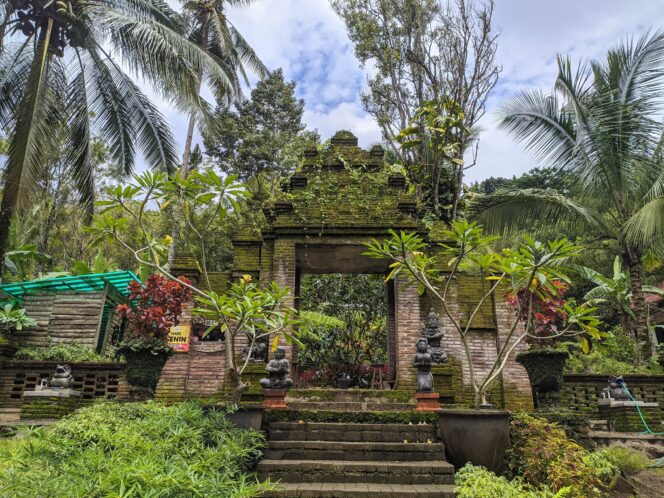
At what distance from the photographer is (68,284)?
11086 millimetres

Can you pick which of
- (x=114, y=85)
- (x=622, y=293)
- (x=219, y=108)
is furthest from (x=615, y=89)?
(x=219, y=108)

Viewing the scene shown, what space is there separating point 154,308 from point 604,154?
9.31 m

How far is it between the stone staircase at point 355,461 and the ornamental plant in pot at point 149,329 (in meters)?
1.80

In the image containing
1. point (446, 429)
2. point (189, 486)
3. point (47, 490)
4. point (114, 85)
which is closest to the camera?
point (47, 490)

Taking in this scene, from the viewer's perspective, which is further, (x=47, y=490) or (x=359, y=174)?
(x=359, y=174)

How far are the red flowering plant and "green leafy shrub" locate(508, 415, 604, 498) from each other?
4.35 m

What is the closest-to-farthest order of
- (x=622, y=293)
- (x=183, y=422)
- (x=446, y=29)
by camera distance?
1. (x=183, y=422)
2. (x=622, y=293)
3. (x=446, y=29)

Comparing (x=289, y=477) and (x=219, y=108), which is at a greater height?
(x=219, y=108)

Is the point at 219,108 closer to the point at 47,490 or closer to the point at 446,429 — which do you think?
the point at 446,429

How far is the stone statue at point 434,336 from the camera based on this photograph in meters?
7.21

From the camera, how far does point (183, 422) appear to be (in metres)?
4.02

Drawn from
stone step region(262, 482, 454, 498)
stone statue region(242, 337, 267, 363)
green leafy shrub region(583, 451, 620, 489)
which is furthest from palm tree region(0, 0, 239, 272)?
green leafy shrub region(583, 451, 620, 489)

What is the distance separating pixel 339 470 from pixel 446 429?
48.7 inches

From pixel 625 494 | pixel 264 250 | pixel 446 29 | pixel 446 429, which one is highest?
pixel 446 29
